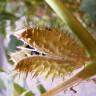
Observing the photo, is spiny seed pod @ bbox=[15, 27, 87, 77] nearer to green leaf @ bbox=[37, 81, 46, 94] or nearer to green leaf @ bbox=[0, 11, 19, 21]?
green leaf @ bbox=[37, 81, 46, 94]

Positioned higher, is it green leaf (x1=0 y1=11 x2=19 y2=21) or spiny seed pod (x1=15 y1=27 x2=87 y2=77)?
green leaf (x1=0 y1=11 x2=19 y2=21)

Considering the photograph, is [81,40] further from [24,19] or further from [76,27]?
[24,19]

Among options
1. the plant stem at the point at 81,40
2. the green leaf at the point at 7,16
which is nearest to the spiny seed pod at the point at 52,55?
the plant stem at the point at 81,40

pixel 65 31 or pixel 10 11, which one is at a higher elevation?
pixel 10 11

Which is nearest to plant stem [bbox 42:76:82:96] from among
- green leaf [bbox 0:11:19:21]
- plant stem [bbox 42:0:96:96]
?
plant stem [bbox 42:0:96:96]

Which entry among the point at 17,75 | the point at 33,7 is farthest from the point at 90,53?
the point at 33,7

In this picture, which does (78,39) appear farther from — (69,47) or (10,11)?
(10,11)
